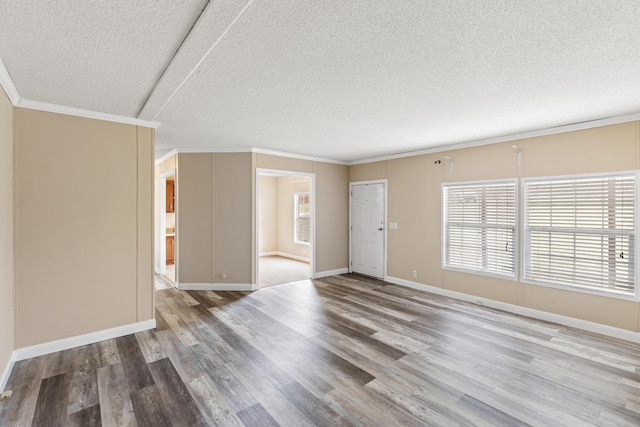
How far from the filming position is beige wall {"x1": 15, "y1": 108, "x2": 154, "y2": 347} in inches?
112

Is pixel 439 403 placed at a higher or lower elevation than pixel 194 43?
lower

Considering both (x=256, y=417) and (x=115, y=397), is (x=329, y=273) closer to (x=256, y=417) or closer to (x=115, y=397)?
(x=256, y=417)

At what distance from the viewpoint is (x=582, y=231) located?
3570 millimetres

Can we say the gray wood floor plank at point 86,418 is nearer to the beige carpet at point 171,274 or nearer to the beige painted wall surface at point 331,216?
the beige carpet at point 171,274

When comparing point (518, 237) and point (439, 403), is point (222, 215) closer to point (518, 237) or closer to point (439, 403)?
point (439, 403)

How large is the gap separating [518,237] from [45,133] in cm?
576

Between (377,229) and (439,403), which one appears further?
(377,229)

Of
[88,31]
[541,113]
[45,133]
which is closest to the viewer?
[88,31]

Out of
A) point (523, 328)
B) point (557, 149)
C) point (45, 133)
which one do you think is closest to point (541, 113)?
point (557, 149)

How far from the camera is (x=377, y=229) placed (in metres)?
6.07

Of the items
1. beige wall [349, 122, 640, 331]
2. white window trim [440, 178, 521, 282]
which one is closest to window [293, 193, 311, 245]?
beige wall [349, 122, 640, 331]

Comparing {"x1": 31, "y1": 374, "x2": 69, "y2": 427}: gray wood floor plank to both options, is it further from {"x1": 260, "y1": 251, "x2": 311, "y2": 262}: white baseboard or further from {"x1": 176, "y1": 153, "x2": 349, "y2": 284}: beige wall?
{"x1": 260, "y1": 251, "x2": 311, "y2": 262}: white baseboard

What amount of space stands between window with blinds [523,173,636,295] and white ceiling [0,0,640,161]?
838 mm

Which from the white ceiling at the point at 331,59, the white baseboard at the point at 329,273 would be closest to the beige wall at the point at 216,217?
the white baseboard at the point at 329,273
